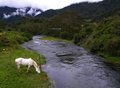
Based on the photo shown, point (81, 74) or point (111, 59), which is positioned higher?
point (81, 74)

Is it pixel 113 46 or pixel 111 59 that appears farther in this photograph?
pixel 113 46

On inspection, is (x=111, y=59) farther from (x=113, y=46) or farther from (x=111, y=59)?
(x=113, y=46)

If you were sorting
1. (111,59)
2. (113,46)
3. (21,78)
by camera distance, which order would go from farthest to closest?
(113,46) → (111,59) → (21,78)

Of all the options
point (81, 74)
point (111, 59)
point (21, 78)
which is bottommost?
point (111, 59)

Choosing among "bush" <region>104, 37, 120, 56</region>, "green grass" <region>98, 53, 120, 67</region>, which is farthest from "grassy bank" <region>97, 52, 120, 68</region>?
"bush" <region>104, 37, 120, 56</region>

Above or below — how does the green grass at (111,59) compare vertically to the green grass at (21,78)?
below

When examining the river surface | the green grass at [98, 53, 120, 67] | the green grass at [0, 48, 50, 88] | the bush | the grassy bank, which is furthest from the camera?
the bush

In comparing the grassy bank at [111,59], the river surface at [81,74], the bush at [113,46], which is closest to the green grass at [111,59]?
the grassy bank at [111,59]

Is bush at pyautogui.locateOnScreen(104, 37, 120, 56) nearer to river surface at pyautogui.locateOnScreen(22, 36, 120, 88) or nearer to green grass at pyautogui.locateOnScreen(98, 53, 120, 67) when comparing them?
green grass at pyautogui.locateOnScreen(98, 53, 120, 67)

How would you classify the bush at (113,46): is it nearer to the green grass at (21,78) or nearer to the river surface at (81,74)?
the river surface at (81,74)

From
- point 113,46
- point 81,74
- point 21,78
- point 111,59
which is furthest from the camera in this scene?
point 113,46

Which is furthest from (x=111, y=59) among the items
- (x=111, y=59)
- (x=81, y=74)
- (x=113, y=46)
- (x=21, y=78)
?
(x=21, y=78)

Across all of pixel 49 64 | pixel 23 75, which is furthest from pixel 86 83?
pixel 49 64

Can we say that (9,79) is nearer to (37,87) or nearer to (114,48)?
(37,87)
